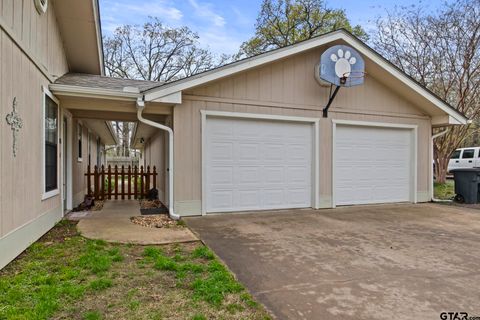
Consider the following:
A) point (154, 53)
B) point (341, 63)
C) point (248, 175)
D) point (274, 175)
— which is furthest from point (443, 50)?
point (154, 53)

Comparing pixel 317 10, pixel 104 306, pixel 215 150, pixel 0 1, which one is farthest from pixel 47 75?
pixel 317 10

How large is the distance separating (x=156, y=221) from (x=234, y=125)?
2.79m

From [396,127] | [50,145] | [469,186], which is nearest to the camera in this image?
[50,145]

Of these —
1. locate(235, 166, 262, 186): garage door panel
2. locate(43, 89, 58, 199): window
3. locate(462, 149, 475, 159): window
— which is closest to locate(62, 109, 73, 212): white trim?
locate(43, 89, 58, 199): window

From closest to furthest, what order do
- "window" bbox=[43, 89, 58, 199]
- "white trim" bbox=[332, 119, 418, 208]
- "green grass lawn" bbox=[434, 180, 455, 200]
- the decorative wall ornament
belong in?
the decorative wall ornament → "window" bbox=[43, 89, 58, 199] → "white trim" bbox=[332, 119, 418, 208] → "green grass lawn" bbox=[434, 180, 455, 200]

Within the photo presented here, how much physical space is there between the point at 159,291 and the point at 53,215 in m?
4.02

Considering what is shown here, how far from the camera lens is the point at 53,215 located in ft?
19.5

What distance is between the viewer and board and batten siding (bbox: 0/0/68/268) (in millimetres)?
3719

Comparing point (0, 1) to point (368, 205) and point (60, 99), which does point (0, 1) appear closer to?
point (60, 99)

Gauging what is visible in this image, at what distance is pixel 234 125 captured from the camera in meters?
7.43

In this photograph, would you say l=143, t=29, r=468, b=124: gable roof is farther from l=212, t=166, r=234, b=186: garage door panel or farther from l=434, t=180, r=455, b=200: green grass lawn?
l=434, t=180, r=455, b=200: green grass lawn

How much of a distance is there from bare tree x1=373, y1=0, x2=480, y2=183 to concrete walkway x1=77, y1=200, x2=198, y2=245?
1292 cm

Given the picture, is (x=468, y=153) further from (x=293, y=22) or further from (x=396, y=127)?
(x=293, y=22)

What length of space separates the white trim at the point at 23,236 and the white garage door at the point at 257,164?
3.10m
